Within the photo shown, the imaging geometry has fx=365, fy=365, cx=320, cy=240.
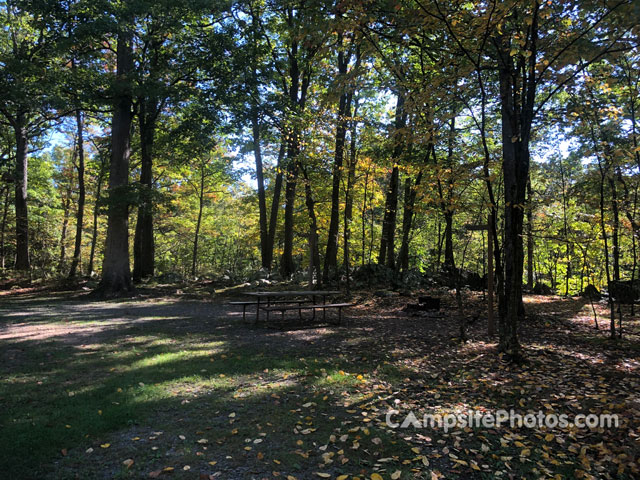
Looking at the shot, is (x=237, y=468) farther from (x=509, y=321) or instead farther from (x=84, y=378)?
(x=509, y=321)

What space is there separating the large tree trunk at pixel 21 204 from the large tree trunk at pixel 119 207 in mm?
7387

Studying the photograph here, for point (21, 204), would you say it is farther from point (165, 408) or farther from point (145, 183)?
point (165, 408)

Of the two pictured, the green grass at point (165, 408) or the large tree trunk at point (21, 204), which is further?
the large tree trunk at point (21, 204)

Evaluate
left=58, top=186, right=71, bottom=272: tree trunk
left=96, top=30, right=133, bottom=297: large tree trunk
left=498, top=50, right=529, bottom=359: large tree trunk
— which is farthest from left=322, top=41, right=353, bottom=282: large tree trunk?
left=58, top=186, right=71, bottom=272: tree trunk

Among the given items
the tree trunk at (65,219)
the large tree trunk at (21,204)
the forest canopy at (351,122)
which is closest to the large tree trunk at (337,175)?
the forest canopy at (351,122)

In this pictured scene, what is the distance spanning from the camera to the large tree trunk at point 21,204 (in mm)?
17312

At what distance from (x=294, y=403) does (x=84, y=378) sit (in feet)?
8.94

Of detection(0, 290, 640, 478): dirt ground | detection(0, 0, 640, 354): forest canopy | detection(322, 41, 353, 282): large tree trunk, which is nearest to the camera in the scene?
detection(0, 290, 640, 478): dirt ground

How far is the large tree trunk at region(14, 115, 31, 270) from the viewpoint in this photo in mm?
17312

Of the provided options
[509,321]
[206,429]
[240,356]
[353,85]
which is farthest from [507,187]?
[206,429]

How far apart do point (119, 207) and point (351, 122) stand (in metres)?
8.72

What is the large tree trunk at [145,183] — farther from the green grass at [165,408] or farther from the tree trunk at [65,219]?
the green grass at [165,408]

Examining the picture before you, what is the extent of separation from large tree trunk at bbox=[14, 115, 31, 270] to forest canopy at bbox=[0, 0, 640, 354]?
0.26 feet

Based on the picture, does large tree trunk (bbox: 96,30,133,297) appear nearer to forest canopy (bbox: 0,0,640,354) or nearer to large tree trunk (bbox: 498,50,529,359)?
forest canopy (bbox: 0,0,640,354)
